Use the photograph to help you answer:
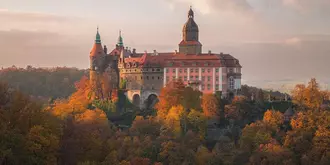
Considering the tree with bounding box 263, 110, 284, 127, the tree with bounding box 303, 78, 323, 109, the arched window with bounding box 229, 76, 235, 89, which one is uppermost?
the arched window with bounding box 229, 76, 235, 89

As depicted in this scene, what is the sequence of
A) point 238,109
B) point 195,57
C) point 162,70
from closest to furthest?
point 238,109 < point 195,57 < point 162,70

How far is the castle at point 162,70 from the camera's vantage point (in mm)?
75750

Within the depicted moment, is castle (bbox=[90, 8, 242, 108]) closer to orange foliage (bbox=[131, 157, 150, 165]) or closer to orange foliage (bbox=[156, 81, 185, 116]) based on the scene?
orange foliage (bbox=[156, 81, 185, 116])

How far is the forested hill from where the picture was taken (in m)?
111

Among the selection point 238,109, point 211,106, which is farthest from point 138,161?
point 238,109

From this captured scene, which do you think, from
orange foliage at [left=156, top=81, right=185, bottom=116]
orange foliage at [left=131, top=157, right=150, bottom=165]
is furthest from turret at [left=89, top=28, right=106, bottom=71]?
orange foliage at [left=131, top=157, right=150, bottom=165]

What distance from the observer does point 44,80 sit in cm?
11738

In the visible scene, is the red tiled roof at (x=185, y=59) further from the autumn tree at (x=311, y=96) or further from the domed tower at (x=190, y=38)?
the autumn tree at (x=311, y=96)

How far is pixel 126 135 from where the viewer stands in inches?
2564

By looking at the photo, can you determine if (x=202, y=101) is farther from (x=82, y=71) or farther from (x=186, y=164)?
(x=82, y=71)

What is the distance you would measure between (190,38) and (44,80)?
146 feet

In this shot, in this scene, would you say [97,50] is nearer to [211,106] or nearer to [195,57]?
[195,57]

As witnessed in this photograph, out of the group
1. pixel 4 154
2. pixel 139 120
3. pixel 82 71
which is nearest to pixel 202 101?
pixel 139 120

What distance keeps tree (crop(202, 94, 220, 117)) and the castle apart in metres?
4.65
